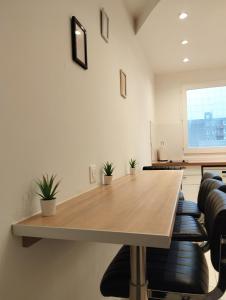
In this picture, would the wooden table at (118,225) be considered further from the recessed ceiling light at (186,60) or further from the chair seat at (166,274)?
the recessed ceiling light at (186,60)

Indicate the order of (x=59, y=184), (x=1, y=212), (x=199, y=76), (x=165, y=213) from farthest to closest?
(x=199, y=76)
(x=59, y=184)
(x=165, y=213)
(x=1, y=212)

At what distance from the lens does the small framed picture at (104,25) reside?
1.96 meters

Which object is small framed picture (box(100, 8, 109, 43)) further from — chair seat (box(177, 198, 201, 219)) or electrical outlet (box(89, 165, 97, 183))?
chair seat (box(177, 198, 201, 219))

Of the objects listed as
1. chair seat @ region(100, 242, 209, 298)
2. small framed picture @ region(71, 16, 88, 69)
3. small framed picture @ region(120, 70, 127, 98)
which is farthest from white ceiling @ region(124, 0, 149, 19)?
chair seat @ region(100, 242, 209, 298)

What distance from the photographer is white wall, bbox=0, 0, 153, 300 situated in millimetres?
917

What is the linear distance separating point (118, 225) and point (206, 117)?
15.2ft

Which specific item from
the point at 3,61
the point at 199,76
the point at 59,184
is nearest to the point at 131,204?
the point at 59,184

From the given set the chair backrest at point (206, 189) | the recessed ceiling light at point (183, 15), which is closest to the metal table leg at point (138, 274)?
the chair backrest at point (206, 189)

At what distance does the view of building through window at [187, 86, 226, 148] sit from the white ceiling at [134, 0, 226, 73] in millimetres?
529

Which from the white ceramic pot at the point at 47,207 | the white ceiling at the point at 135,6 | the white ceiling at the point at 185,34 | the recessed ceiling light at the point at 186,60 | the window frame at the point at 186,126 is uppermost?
the white ceiling at the point at 135,6

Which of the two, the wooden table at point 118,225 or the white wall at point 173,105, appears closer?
the wooden table at point 118,225

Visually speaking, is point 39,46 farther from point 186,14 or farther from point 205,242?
point 186,14

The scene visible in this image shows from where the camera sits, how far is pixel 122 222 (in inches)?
35.8

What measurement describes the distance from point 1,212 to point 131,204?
1.92 feet
